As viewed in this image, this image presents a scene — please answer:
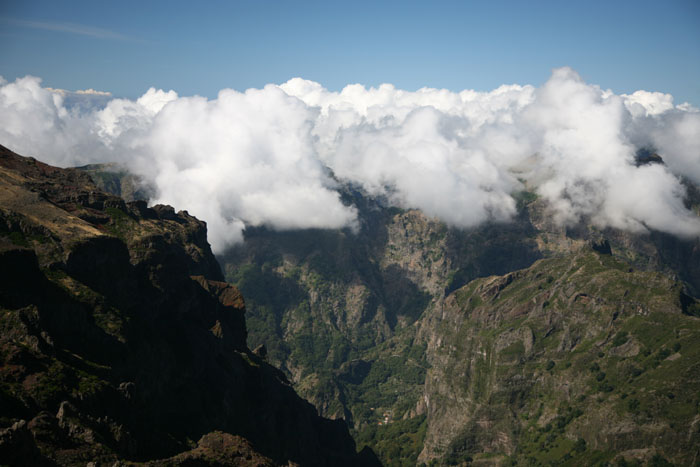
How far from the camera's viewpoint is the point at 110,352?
105m

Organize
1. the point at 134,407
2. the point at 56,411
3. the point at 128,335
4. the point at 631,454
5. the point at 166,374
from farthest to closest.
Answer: the point at 631,454, the point at 166,374, the point at 128,335, the point at 134,407, the point at 56,411

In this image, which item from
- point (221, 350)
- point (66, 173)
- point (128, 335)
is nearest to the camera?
point (128, 335)

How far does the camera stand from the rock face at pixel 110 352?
76.2 m

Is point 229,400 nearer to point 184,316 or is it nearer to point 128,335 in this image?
point 184,316

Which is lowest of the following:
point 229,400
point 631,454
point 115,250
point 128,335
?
point 631,454

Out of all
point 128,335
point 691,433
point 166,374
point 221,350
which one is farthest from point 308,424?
point 691,433

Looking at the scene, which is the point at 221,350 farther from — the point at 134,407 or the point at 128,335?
the point at 134,407

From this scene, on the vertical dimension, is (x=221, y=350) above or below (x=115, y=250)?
below

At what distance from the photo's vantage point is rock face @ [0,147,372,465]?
7619 cm

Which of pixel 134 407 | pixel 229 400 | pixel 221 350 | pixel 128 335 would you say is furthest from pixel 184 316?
pixel 134 407

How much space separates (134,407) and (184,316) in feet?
170

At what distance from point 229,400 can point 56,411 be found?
2614 inches

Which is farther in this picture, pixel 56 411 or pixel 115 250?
pixel 115 250

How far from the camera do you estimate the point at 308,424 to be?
189m
